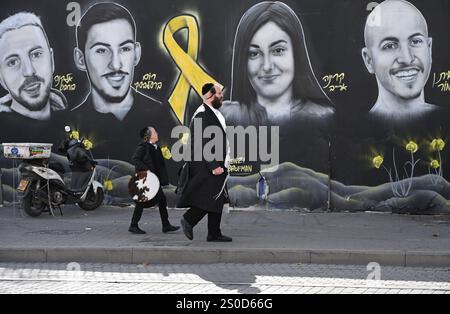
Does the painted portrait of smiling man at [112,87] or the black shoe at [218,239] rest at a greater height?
the painted portrait of smiling man at [112,87]

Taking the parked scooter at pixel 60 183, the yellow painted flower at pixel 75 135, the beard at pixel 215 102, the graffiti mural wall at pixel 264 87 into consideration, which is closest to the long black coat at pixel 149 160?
the beard at pixel 215 102

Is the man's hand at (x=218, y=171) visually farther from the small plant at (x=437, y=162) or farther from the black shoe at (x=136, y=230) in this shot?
the small plant at (x=437, y=162)

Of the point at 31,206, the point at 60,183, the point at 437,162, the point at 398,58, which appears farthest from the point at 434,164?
the point at 31,206

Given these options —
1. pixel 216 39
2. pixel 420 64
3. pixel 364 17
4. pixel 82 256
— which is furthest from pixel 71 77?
pixel 420 64

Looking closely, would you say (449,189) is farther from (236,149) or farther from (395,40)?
(236,149)

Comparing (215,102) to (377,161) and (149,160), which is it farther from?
(377,161)

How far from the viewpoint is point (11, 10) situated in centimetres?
Result: 1202

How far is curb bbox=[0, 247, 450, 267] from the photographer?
26.3 ft

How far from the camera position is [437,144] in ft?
36.0

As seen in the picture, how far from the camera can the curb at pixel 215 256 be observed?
8.02 m

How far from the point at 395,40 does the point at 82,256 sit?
658cm

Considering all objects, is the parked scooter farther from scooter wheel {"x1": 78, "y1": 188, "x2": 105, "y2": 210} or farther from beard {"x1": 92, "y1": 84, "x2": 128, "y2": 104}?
beard {"x1": 92, "y1": 84, "x2": 128, "y2": 104}

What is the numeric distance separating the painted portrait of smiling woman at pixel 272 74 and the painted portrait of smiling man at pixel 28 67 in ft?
11.3

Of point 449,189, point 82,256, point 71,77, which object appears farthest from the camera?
point 71,77
